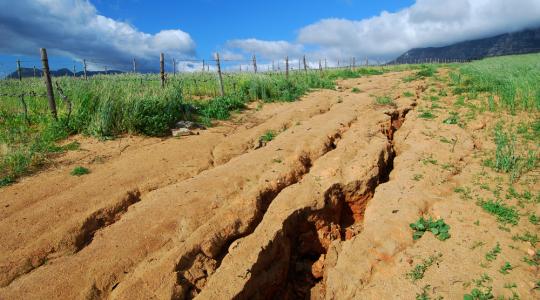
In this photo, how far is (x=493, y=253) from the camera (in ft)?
11.3

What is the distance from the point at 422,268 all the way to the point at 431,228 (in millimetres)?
668

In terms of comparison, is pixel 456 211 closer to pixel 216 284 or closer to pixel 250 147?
pixel 216 284

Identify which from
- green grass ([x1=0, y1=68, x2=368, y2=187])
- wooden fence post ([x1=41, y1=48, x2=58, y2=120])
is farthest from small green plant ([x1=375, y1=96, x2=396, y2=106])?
wooden fence post ([x1=41, y1=48, x2=58, y2=120])

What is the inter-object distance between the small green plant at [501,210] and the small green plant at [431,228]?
25.0 inches

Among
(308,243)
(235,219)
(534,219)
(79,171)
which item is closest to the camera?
(534,219)

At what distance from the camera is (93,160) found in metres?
5.51

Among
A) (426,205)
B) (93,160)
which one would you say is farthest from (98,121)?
(426,205)

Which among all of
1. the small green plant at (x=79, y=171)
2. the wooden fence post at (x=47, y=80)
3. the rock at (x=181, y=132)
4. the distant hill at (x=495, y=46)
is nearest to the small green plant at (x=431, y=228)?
the small green plant at (x=79, y=171)

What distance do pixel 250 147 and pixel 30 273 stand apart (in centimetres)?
396

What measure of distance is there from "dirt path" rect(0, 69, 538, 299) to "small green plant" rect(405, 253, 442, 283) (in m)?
0.07

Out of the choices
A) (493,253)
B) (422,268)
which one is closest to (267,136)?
(422,268)

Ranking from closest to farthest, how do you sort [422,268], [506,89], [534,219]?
[422,268], [534,219], [506,89]

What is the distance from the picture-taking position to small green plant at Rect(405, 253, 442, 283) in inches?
132

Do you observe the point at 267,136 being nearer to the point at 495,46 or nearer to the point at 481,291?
the point at 481,291
